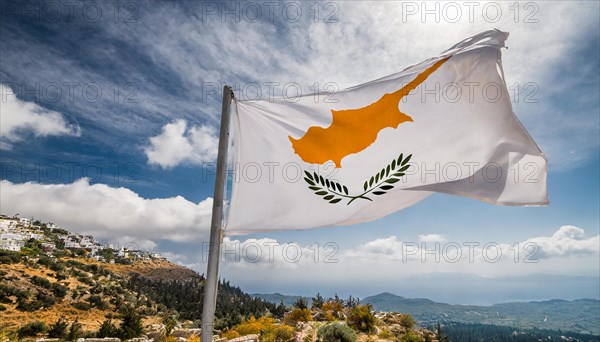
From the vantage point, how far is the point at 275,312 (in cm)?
4034

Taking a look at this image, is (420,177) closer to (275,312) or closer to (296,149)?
(296,149)

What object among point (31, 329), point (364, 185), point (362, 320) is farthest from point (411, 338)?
point (31, 329)

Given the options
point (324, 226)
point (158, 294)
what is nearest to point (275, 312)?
point (158, 294)

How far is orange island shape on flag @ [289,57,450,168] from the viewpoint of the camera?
15.0ft

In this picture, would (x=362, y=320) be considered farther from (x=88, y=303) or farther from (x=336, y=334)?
(x=88, y=303)

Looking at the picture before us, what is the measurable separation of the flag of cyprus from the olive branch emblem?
0.04 feet

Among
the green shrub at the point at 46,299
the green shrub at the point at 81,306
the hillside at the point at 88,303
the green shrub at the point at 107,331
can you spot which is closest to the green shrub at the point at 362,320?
the hillside at the point at 88,303

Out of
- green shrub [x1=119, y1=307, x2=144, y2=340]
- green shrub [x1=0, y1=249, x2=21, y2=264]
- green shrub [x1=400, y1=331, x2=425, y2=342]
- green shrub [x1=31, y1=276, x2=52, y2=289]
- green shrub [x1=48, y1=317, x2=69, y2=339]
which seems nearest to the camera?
green shrub [x1=400, y1=331, x2=425, y2=342]

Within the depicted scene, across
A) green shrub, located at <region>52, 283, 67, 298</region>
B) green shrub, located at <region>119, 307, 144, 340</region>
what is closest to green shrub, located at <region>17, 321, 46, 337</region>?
green shrub, located at <region>119, 307, 144, 340</region>

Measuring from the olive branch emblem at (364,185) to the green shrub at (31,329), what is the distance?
2362cm

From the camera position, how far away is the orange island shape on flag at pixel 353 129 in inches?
181

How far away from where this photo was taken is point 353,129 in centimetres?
467

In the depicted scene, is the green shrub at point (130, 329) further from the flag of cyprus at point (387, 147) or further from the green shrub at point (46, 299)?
the flag of cyprus at point (387, 147)

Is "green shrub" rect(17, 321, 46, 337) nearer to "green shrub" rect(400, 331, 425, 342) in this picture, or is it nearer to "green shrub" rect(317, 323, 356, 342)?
"green shrub" rect(317, 323, 356, 342)
